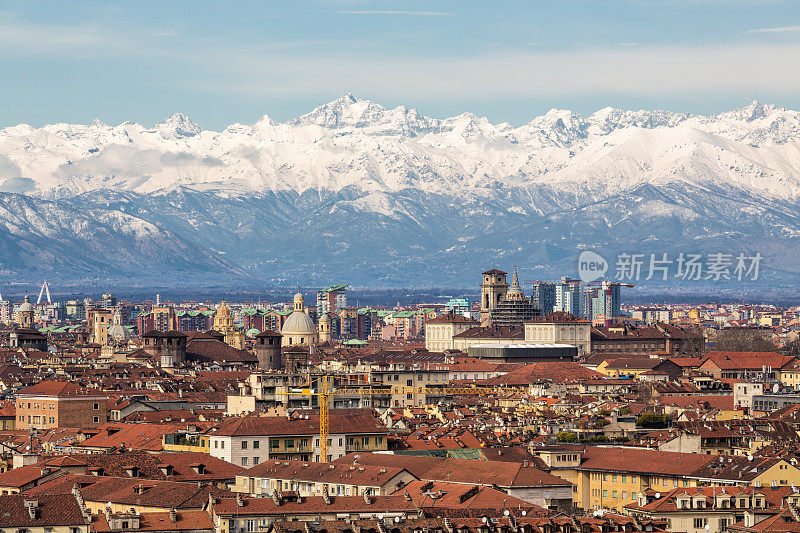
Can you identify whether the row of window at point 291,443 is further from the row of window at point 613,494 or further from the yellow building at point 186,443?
the row of window at point 613,494

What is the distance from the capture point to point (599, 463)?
7981cm

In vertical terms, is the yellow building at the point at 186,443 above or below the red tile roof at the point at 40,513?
below

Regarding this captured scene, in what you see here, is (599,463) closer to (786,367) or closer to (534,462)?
(534,462)

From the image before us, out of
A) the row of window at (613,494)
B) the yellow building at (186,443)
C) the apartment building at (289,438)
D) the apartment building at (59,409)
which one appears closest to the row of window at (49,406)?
the apartment building at (59,409)

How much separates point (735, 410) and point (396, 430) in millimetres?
31002

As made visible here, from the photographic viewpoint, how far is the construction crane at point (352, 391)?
8638 centimetres

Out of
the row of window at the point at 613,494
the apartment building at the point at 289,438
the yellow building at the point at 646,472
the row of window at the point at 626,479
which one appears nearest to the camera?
the yellow building at the point at 646,472

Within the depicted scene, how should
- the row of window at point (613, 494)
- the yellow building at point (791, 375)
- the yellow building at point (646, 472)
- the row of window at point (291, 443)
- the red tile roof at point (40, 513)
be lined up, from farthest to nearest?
the yellow building at point (791, 375) < the row of window at point (291, 443) < the row of window at point (613, 494) < the yellow building at point (646, 472) < the red tile roof at point (40, 513)

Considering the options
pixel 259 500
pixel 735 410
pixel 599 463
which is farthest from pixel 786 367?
pixel 259 500

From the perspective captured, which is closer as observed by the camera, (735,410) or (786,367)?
(735,410)

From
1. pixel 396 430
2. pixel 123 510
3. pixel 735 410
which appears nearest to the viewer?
pixel 123 510

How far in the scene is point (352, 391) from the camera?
4734 inches

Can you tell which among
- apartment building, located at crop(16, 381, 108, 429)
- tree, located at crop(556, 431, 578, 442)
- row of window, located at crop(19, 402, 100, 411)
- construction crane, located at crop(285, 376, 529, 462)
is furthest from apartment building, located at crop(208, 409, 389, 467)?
row of window, located at crop(19, 402, 100, 411)

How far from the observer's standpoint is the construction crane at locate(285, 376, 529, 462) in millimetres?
86375
